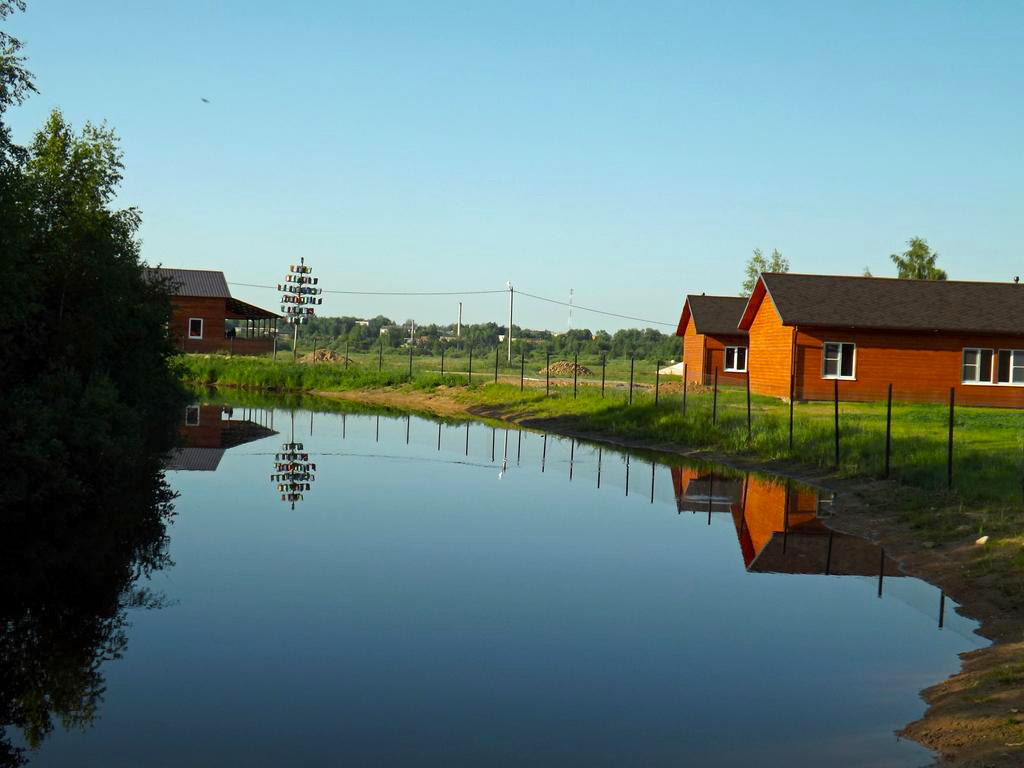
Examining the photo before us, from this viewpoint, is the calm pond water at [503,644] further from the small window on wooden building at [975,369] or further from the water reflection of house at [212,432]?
the small window on wooden building at [975,369]

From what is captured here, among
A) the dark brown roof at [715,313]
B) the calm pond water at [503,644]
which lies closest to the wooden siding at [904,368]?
the dark brown roof at [715,313]

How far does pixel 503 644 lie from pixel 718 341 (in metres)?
46.9

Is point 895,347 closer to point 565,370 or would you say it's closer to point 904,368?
point 904,368

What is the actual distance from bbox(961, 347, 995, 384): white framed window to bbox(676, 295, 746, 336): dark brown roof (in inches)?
498

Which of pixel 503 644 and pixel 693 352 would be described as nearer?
pixel 503 644

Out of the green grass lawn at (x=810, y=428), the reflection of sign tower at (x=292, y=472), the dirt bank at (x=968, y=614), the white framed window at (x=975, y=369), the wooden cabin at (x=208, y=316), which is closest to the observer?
the dirt bank at (x=968, y=614)

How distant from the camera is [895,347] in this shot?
41.4 meters

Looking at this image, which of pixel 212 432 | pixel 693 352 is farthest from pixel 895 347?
pixel 212 432

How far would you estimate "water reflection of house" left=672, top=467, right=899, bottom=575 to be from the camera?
Result: 570 inches

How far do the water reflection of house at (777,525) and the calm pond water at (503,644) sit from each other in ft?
0.24

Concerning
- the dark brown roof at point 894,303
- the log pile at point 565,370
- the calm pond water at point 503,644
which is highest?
the dark brown roof at point 894,303

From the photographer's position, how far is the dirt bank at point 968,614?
7.51 meters

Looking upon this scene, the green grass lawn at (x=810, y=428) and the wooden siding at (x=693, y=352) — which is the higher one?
the wooden siding at (x=693, y=352)

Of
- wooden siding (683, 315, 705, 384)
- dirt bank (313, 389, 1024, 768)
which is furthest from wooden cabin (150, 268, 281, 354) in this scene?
dirt bank (313, 389, 1024, 768)
